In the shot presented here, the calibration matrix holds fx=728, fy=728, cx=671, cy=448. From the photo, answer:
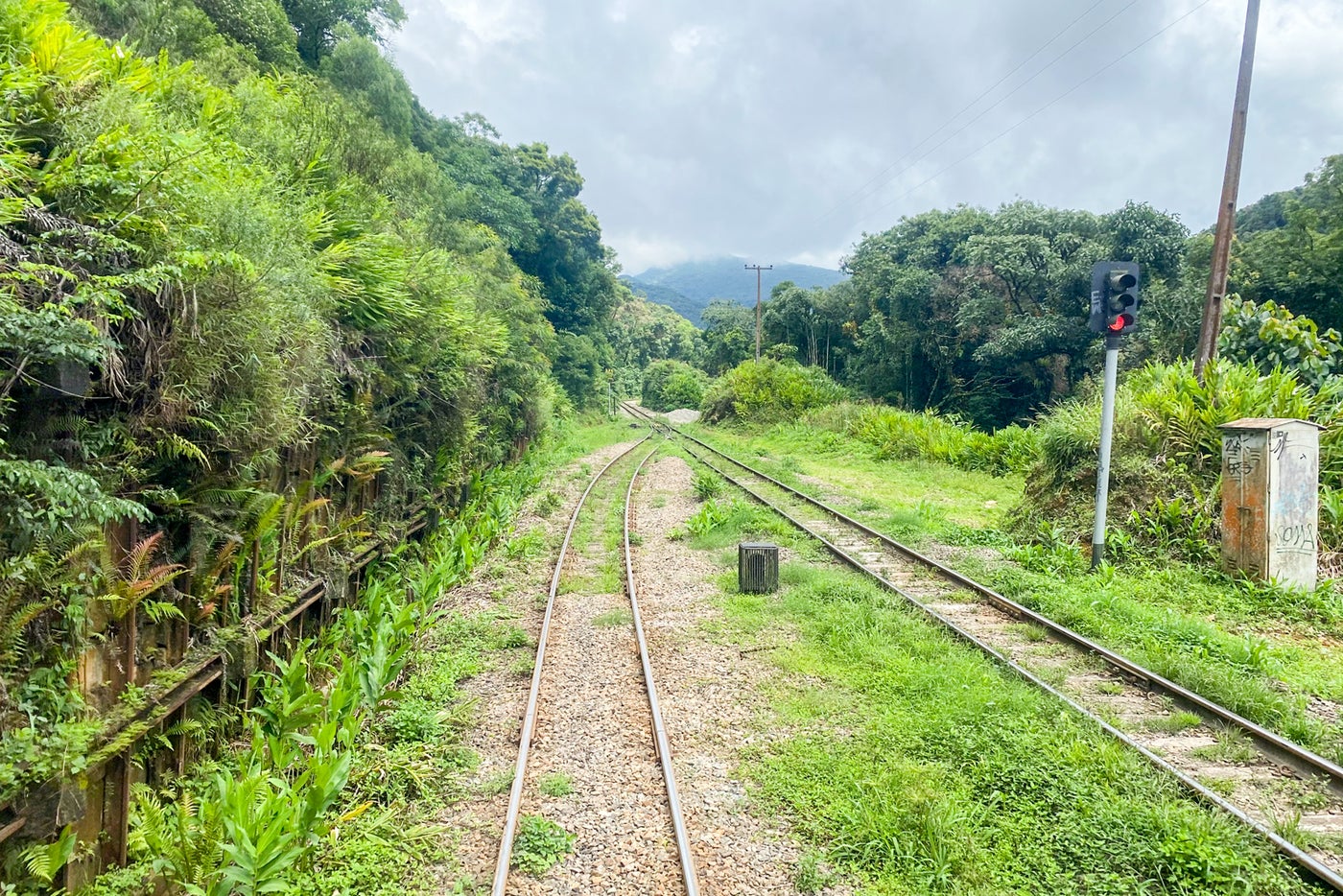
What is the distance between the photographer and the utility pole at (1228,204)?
10.7 metres

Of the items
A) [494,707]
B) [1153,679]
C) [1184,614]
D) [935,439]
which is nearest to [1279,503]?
[1184,614]

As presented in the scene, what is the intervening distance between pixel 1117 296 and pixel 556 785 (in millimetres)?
7977

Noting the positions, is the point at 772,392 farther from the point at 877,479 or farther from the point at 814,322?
the point at 877,479

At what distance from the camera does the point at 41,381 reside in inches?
135

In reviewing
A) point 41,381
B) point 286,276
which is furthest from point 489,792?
point 286,276

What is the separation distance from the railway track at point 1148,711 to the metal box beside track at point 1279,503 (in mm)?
2977

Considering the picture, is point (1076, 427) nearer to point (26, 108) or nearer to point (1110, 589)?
point (1110, 589)

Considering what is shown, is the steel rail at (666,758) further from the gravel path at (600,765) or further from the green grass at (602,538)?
the green grass at (602,538)

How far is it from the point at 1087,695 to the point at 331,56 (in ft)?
67.9

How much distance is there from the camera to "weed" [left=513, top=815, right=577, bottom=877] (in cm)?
401

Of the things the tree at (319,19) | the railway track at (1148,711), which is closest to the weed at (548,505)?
the railway track at (1148,711)

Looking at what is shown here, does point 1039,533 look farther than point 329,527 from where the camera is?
Yes

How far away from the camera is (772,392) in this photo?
3362 cm

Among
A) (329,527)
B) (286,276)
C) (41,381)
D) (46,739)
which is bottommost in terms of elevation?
(46,739)
